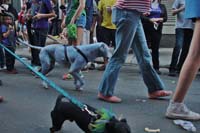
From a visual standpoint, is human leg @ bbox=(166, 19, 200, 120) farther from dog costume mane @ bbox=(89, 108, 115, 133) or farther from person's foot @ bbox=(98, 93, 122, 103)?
dog costume mane @ bbox=(89, 108, 115, 133)

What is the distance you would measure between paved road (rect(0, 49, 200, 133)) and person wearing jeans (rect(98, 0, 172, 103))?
0.16 meters

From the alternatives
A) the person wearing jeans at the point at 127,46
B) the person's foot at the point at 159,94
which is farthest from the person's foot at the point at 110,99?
the person's foot at the point at 159,94

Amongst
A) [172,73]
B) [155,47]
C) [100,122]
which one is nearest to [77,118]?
[100,122]

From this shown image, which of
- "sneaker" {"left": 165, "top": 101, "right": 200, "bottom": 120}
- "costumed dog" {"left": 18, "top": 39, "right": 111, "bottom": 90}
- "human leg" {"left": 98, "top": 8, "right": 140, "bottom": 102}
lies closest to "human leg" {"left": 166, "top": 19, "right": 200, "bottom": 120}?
"sneaker" {"left": 165, "top": 101, "right": 200, "bottom": 120}

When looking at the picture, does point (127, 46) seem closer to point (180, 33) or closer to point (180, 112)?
point (180, 112)

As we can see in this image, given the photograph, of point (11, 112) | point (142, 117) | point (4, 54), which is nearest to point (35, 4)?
point (4, 54)

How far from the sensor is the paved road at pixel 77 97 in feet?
14.6

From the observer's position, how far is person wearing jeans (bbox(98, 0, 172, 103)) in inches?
199

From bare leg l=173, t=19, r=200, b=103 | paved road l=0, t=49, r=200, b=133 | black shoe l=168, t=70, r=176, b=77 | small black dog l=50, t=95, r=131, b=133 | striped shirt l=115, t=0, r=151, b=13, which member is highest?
striped shirt l=115, t=0, r=151, b=13

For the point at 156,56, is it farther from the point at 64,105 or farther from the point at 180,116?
the point at 64,105

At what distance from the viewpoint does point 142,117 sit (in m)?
4.76

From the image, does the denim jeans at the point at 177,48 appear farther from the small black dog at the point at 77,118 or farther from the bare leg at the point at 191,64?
the small black dog at the point at 77,118

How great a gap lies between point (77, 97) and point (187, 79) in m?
1.92

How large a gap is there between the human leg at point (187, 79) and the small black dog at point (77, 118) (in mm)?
1174
